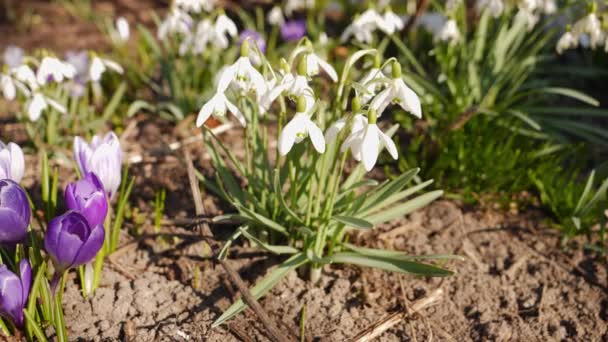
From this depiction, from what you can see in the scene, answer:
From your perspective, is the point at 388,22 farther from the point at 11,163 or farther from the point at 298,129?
the point at 11,163

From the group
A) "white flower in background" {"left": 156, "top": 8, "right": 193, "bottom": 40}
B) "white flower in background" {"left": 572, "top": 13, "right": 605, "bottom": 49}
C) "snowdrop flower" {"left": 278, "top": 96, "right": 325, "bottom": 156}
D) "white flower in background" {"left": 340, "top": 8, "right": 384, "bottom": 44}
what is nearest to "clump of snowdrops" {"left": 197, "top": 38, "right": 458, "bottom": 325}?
"snowdrop flower" {"left": 278, "top": 96, "right": 325, "bottom": 156}

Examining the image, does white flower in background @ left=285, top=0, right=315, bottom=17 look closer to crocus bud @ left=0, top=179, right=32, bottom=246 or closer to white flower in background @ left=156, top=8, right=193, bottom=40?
white flower in background @ left=156, top=8, right=193, bottom=40

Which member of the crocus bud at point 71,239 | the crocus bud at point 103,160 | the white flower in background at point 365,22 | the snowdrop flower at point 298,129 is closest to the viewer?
the snowdrop flower at point 298,129

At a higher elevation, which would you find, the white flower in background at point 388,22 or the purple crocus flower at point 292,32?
the white flower in background at point 388,22

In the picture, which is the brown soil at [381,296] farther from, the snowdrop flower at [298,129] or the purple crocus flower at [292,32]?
the purple crocus flower at [292,32]

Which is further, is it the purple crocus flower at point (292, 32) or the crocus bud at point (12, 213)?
the purple crocus flower at point (292, 32)

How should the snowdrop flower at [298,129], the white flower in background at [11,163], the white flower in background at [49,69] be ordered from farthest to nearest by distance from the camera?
the white flower in background at [49,69] < the white flower in background at [11,163] < the snowdrop flower at [298,129]

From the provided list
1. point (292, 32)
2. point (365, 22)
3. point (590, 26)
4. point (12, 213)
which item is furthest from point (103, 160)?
point (590, 26)

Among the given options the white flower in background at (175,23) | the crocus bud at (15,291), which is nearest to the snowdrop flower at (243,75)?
the crocus bud at (15,291)

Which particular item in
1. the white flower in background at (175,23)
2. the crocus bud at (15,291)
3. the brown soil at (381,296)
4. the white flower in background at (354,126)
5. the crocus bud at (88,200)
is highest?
the white flower in background at (175,23)
